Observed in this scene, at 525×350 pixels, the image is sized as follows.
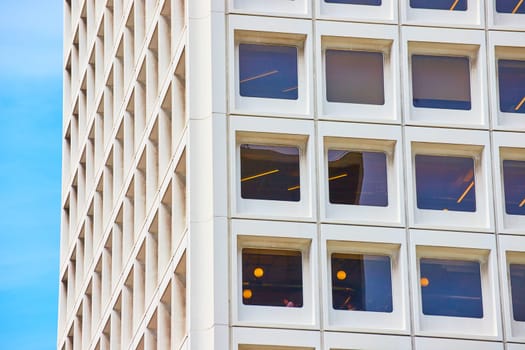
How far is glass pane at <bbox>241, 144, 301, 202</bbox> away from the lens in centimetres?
5778

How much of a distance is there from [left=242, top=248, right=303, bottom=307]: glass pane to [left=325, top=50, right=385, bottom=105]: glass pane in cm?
526

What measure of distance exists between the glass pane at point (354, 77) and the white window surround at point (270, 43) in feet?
2.55

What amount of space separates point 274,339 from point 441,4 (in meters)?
12.3

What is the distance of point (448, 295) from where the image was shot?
5797cm

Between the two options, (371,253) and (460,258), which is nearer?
(371,253)

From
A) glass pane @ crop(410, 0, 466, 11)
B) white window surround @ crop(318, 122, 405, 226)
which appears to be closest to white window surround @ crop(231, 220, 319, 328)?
white window surround @ crop(318, 122, 405, 226)

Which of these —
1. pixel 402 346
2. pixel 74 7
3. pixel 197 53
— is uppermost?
pixel 74 7

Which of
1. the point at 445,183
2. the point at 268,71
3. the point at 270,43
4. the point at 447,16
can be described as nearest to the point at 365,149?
the point at 445,183

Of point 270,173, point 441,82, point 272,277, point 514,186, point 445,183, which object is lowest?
point 272,277

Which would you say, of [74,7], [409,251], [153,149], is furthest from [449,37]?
[74,7]

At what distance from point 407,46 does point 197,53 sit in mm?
6268

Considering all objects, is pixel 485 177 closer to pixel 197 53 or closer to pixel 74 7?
pixel 197 53

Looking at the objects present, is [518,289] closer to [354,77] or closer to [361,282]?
[361,282]

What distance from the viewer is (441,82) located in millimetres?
60625
